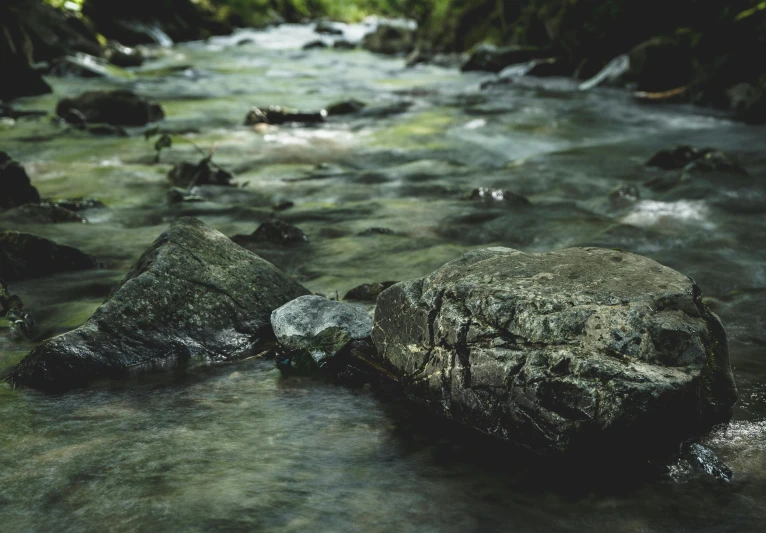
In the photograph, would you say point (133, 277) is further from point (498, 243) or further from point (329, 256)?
point (498, 243)

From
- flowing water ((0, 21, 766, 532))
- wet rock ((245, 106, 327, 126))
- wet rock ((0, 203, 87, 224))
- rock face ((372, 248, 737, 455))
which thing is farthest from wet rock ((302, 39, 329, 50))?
rock face ((372, 248, 737, 455))

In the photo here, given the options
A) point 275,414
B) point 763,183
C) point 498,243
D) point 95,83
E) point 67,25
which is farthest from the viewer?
point 67,25

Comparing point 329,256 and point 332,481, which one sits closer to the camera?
point 332,481

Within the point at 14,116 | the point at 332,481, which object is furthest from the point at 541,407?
the point at 14,116

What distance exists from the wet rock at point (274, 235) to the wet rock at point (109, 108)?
268 inches

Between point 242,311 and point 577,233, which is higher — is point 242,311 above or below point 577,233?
above

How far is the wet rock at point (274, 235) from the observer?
5898 millimetres

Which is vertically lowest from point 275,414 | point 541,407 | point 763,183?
point 763,183

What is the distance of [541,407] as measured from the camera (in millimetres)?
2723

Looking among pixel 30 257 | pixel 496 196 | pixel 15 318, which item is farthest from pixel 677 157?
pixel 15 318

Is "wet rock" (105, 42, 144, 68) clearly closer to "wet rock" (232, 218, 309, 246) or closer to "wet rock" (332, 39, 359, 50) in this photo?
"wet rock" (332, 39, 359, 50)

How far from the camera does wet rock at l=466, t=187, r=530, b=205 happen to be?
7.39m

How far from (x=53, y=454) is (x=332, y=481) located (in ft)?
3.53

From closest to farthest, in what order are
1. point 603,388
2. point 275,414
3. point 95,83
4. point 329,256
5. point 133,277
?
1. point 603,388
2. point 275,414
3. point 133,277
4. point 329,256
5. point 95,83
